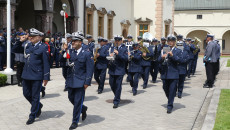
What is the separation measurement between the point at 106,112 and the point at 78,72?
1.88 metres

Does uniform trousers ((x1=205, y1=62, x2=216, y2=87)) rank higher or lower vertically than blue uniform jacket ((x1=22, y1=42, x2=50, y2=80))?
lower

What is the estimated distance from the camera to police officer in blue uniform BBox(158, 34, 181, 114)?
802cm

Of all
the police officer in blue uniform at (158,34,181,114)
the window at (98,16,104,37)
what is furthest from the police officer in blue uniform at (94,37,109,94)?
the window at (98,16,104,37)

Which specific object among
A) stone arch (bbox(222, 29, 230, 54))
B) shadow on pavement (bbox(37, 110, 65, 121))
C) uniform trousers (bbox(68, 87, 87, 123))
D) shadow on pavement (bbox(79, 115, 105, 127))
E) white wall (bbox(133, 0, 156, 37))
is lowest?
shadow on pavement (bbox(79, 115, 105, 127))

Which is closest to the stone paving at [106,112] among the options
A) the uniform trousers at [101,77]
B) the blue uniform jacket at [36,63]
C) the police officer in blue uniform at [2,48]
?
the uniform trousers at [101,77]

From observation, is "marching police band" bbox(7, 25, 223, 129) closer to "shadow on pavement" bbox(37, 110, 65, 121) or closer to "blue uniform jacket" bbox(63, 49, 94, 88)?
"blue uniform jacket" bbox(63, 49, 94, 88)

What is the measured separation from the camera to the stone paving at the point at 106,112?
6773mm

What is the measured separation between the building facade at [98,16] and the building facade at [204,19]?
14.5m

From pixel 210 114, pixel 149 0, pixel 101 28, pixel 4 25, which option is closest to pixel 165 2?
pixel 149 0

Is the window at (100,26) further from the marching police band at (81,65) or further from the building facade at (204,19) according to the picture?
the building facade at (204,19)

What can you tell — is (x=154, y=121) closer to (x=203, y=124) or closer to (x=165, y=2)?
(x=203, y=124)

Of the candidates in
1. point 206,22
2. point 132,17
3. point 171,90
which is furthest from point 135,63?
point 206,22

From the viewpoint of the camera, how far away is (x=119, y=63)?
899cm

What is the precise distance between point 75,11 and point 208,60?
1204 cm
